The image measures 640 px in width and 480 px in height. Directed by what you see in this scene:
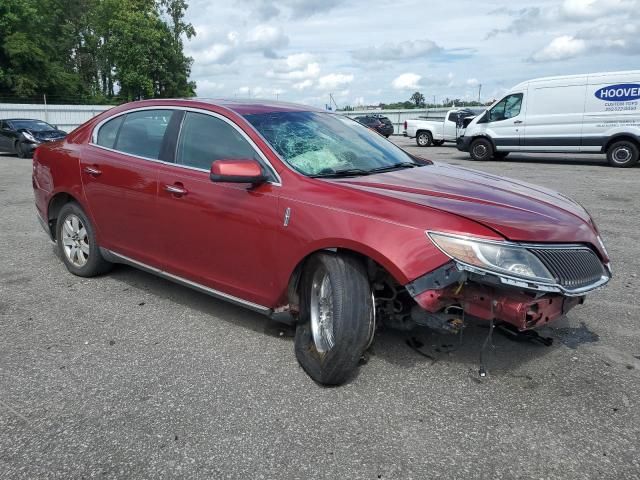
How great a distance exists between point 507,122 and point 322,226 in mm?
14398

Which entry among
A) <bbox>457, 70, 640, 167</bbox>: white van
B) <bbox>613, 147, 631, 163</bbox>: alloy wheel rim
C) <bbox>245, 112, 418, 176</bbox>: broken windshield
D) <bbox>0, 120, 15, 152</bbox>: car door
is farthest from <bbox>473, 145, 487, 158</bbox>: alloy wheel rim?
<bbox>0, 120, 15, 152</bbox>: car door

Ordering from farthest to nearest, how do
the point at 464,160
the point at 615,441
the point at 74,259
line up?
the point at 464,160
the point at 74,259
the point at 615,441

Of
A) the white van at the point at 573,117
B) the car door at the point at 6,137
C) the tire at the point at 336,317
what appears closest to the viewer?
the tire at the point at 336,317

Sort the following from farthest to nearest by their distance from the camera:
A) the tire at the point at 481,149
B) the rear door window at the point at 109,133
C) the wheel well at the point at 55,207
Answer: the tire at the point at 481,149
the wheel well at the point at 55,207
the rear door window at the point at 109,133

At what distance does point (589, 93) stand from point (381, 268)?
1371 centimetres

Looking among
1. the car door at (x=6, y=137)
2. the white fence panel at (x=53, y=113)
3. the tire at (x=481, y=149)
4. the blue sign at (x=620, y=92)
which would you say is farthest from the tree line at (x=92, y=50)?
the blue sign at (x=620, y=92)

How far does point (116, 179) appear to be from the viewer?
437 centimetres

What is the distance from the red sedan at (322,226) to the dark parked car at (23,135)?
15.6 meters

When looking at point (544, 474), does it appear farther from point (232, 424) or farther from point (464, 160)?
point (464, 160)

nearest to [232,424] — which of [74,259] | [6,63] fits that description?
[74,259]

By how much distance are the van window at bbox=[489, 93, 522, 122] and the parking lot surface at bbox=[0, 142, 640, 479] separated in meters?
12.5

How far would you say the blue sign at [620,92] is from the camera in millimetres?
13719

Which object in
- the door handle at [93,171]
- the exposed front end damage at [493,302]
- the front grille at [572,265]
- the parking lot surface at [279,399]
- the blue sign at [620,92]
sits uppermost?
the blue sign at [620,92]

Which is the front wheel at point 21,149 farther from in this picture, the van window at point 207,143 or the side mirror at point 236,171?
the side mirror at point 236,171
